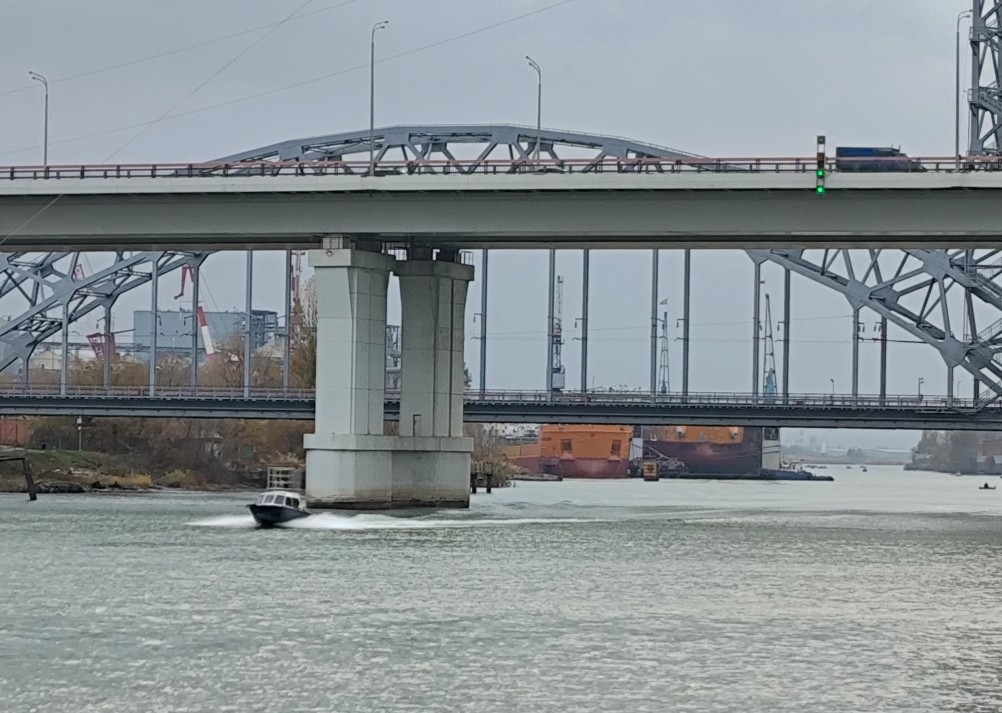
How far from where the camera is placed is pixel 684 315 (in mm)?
140500

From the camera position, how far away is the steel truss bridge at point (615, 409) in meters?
114

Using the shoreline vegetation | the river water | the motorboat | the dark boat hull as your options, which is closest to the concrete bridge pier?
the motorboat

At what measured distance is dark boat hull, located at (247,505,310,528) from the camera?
263 ft

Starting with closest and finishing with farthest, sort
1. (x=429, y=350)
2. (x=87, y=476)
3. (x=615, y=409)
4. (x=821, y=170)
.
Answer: (x=821, y=170) < (x=429, y=350) < (x=615, y=409) < (x=87, y=476)

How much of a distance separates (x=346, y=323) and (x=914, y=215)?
25962mm

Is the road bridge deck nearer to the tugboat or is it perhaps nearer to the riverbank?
the tugboat

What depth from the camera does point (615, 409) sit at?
115938mm

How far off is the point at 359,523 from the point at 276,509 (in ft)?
11.5

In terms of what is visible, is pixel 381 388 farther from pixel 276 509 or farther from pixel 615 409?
pixel 615 409

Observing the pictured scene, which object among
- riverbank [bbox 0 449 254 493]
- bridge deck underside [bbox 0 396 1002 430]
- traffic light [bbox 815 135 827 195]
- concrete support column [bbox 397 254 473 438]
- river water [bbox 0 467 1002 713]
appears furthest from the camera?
riverbank [bbox 0 449 254 493]

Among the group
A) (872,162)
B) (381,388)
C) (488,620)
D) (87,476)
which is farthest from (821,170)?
(87,476)

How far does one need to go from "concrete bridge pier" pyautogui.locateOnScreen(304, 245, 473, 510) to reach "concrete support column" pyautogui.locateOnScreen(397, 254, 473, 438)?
5 cm

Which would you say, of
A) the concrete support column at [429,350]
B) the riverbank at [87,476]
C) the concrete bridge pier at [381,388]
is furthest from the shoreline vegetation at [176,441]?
the concrete bridge pier at [381,388]

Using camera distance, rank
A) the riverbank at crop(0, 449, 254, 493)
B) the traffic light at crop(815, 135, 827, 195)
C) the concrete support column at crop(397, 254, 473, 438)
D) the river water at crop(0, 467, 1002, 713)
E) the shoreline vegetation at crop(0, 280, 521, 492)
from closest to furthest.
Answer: the river water at crop(0, 467, 1002, 713) < the traffic light at crop(815, 135, 827, 195) < the concrete support column at crop(397, 254, 473, 438) < the riverbank at crop(0, 449, 254, 493) < the shoreline vegetation at crop(0, 280, 521, 492)
